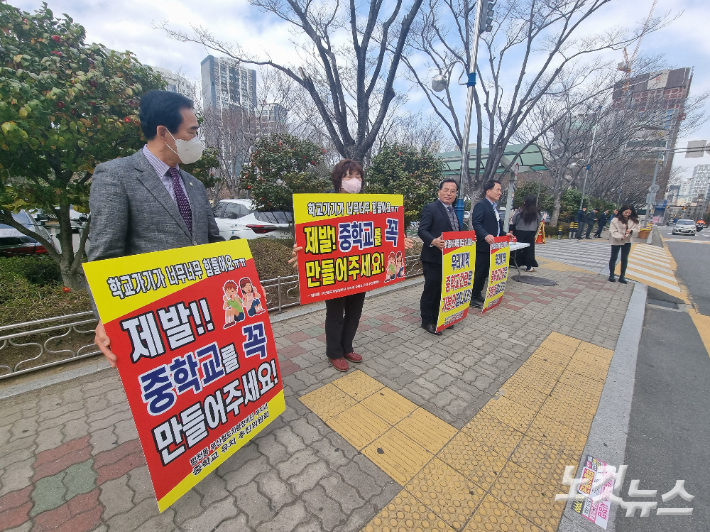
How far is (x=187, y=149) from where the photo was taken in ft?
5.68

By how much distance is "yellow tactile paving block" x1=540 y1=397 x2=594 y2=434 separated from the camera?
2428 millimetres

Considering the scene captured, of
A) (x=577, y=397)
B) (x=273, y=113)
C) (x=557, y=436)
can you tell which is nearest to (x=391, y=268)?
(x=557, y=436)

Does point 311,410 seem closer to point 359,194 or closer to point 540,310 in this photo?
point 359,194

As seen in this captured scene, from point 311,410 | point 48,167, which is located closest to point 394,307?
point 311,410

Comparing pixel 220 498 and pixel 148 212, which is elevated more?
pixel 148 212

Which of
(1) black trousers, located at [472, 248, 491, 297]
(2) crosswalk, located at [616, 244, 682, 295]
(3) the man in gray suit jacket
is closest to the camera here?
(3) the man in gray suit jacket

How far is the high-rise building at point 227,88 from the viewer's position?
1484cm

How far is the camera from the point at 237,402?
73.1 inches

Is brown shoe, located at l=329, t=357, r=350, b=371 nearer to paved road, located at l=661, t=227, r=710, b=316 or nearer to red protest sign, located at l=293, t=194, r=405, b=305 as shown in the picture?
red protest sign, located at l=293, t=194, r=405, b=305

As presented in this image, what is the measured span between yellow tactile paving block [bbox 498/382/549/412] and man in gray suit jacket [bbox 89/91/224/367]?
283 cm

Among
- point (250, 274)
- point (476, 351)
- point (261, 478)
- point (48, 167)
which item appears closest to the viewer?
point (261, 478)

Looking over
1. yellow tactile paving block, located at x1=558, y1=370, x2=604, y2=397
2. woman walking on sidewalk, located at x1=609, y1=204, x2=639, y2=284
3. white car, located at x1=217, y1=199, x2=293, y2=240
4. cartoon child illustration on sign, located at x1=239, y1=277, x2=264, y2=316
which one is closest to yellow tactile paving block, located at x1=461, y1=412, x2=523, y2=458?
yellow tactile paving block, located at x1=558, y1=370, x2=604, y2=397

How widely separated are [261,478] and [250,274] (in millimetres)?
1238

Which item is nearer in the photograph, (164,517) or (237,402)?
(164,517)
